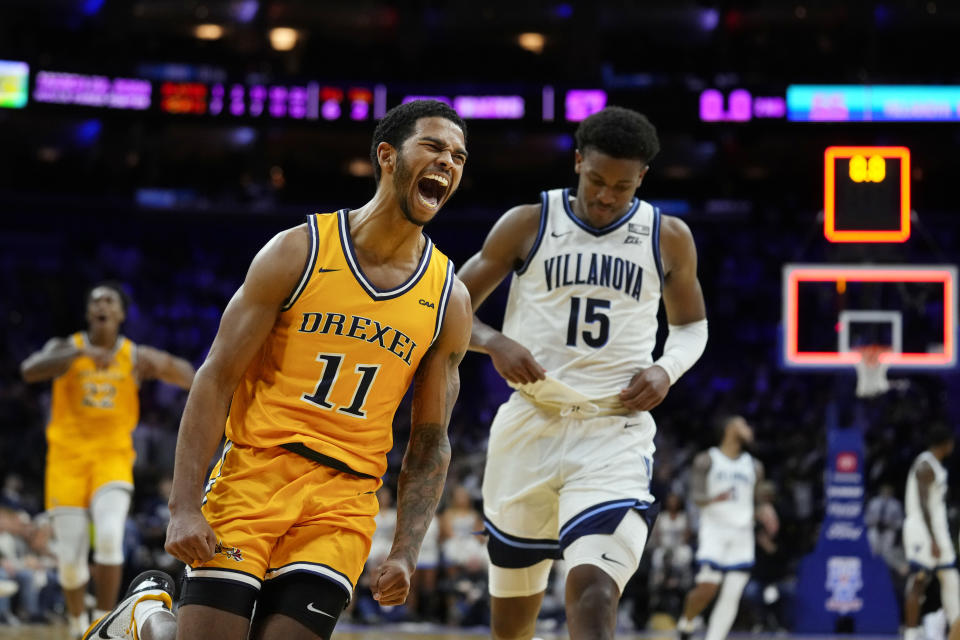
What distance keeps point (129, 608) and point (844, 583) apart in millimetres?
10110

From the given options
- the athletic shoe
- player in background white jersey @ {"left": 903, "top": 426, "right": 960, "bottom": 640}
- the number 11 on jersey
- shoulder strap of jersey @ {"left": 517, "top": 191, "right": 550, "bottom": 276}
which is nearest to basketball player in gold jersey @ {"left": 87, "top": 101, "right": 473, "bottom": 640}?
the number 11 on jersey

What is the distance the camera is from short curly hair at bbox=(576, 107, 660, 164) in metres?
4.60

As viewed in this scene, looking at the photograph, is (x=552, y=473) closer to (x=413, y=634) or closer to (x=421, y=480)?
(x=421, y=480)

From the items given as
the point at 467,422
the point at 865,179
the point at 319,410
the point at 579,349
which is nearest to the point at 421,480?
the point at 319,410

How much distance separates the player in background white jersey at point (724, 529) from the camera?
9.59 metres

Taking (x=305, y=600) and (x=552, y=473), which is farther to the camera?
(x=552, y=473)

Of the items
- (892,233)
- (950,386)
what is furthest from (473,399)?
(892,233)

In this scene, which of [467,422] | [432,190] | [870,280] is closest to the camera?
[432,190]

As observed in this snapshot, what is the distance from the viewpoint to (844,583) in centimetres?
1260

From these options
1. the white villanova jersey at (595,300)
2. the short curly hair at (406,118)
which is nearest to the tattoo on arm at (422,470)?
the short curly hair at (406,118)

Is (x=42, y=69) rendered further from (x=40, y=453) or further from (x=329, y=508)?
(x=329, y=508)

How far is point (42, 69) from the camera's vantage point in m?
17.3

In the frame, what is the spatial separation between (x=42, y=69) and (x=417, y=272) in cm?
1545

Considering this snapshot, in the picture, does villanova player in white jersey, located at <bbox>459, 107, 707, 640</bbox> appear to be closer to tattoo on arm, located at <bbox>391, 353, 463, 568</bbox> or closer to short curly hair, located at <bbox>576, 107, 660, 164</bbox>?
short curly hair, located at <bbox>576, 107, 660, 164</bbox>
